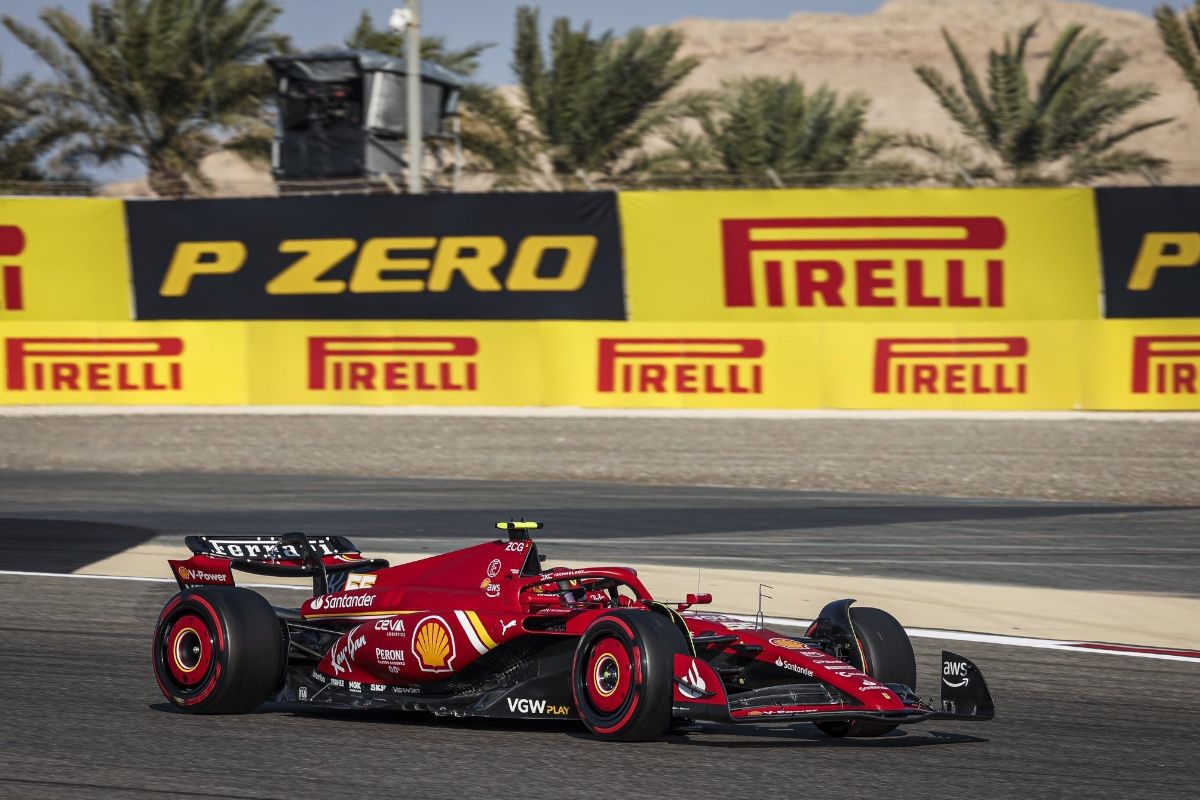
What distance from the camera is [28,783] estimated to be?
5707 millimetres

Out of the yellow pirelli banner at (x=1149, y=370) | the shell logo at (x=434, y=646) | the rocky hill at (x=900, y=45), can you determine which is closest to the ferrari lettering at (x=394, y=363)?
the yellow pirelli banner at (x=1149, y=370)

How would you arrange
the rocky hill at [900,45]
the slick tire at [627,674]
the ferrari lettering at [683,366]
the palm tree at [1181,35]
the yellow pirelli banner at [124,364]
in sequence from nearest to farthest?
the slick tire at [627,674], the ferrari lettering at [683,366], the yellow pirelli banner at [124,364], the palm tree at [1181,35], the rocky hill at [900,45]

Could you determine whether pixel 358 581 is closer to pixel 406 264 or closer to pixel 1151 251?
pixel 406 264

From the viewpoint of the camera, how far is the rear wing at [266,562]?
7.46m

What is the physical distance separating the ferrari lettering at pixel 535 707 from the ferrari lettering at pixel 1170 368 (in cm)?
1321

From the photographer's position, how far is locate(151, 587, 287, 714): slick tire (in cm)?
684

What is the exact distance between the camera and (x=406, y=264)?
19422mm

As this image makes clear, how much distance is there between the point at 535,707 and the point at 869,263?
1296 centimetres

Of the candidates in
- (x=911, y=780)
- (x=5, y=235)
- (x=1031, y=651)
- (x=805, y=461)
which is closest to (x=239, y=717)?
(x=911, y=780)

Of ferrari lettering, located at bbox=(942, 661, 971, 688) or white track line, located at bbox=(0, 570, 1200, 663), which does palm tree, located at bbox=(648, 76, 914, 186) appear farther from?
ferrari lettering, located at bbox=(942, 661, 971, 688)

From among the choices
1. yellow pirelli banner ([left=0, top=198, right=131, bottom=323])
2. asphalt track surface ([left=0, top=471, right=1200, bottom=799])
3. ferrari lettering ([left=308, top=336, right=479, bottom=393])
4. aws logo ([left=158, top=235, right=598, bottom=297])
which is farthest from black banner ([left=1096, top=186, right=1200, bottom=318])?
yellow pirelli banner ([left=0, top=198, right=131, bottom=323])

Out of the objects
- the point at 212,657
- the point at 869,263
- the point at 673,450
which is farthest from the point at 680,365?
the point at 212,657

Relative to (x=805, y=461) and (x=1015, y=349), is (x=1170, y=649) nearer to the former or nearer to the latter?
(x=805, y=461)

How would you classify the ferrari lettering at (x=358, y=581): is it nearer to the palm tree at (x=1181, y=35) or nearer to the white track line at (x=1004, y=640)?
the white track line at (x=1004, y=640)
